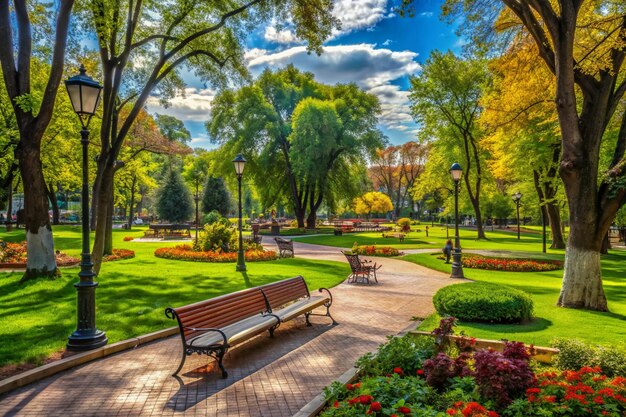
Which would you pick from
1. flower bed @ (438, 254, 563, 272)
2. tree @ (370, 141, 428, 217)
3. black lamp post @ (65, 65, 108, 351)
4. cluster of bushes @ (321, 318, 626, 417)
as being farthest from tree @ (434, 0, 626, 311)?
tree @ (370, 141, 428, 217)

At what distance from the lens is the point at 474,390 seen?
4.47 m

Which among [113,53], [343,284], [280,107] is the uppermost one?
[280,107]

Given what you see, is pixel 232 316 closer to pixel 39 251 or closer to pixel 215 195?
pixel 39 251

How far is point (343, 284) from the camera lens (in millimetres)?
13734

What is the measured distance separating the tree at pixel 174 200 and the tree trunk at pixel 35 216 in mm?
40055

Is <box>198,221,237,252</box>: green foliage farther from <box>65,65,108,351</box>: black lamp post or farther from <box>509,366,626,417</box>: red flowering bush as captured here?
<box>509,366,626,417</box>: red flowering bush

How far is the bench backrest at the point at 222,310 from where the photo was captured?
5863 mm

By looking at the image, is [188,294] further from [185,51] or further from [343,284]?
[185,51]

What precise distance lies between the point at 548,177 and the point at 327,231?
21217 mm

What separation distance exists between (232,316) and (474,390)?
155 inches

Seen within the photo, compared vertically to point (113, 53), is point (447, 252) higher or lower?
lower

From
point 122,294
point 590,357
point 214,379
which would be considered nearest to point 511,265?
point 590,357

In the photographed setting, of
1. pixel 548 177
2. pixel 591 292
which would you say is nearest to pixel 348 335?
pixel 591 292

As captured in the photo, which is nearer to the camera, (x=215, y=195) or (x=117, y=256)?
(x=117, y=256)
